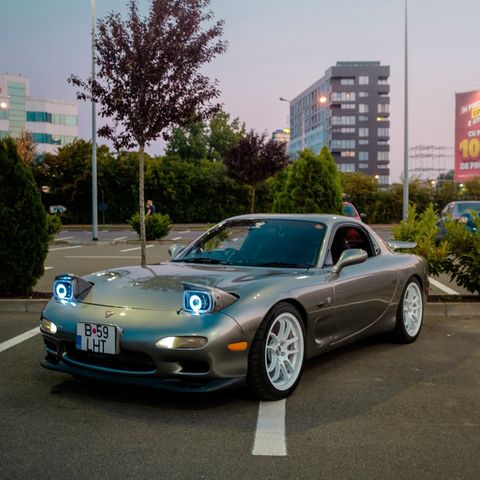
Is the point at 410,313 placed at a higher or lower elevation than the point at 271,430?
Result: higher

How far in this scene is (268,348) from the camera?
477 centimetres

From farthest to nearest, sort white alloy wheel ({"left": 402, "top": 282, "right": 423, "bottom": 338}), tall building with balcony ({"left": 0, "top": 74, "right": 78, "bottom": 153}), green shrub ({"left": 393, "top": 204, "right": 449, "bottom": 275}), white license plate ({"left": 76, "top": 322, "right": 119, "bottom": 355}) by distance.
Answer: tall building with balcony ({"left": 0, "top": 74, "right": 78, "bottom": 153}) < green shrub ({"left": 393, "top": 204, "right": 449, "bottom": 275}) < white alloy wheel ({"left": 402, "top": 282, "right": 423, "bottom": 338}) < white license plate ({"left": 76, "top": 322, "right": 119, "bottom": 355})

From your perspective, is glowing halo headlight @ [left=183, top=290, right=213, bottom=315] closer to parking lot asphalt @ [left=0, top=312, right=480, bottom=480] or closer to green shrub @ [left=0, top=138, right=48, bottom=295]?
parking lot asphalt @ [left=0, top=312, right=480, bottom=480]

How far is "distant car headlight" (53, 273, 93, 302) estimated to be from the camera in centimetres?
496

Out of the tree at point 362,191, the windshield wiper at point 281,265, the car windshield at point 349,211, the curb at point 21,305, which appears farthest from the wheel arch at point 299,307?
the tree at point 362,191

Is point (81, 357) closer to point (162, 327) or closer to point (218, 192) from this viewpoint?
point (162, 327)

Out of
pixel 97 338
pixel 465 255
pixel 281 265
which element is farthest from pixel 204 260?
pixel 465 255

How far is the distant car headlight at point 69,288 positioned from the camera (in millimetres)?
4961

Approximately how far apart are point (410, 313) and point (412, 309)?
0.07 m

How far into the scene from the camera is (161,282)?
197 inches

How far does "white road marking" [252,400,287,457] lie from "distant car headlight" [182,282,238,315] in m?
0.75

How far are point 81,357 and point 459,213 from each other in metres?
17.6

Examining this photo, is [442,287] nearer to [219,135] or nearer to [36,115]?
[219,135]

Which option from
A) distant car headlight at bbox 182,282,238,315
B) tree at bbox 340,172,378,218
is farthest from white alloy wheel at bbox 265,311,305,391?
tree at bbox 340,172,378,218
